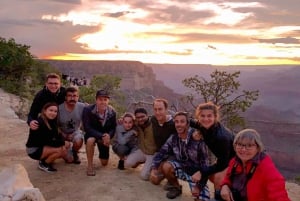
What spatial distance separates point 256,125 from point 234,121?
3333cm

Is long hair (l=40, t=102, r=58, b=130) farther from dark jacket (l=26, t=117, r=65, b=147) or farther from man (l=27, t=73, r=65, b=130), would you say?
man (l=27, t=73, r=65, b=130)

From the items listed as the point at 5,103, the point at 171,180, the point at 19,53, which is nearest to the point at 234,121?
the point at 5,103

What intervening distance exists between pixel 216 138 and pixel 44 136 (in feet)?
7.58

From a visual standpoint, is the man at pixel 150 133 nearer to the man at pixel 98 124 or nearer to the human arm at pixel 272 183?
the man at pixel 98 124

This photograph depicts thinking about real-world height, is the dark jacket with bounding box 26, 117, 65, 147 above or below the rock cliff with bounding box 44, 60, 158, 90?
below

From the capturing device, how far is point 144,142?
617cm

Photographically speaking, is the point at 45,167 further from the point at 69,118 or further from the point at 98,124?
the point at 98,124

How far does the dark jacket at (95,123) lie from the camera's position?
6168mm

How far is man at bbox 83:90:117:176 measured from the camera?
616 centimetres

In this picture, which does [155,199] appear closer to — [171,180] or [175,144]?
[171,180]

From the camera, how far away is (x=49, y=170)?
6.33 metres

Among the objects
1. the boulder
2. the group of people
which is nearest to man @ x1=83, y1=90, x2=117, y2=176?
the group of people

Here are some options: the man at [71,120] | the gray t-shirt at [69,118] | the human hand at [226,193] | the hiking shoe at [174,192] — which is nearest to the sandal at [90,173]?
the man at [71,120]

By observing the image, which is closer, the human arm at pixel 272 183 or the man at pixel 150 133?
the human arm at pixel 272 183
